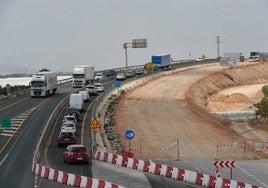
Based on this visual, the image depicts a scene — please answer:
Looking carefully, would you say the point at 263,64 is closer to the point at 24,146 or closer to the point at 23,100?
the point at 23,100

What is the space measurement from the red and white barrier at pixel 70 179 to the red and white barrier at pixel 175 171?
24.3 feet

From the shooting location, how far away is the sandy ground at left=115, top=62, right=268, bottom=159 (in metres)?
61.2

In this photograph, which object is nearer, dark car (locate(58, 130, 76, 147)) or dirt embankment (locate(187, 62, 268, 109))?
dark car (locate(58, 130, 76, 147))

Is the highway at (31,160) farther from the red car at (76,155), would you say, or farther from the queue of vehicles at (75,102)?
the queue of vehicles at (75,102)

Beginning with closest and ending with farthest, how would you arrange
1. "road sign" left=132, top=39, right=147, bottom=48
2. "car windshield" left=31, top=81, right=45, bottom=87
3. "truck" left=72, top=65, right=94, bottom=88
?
"car windshield" left=31, top=81, right=45, bottom=87 → "truck" left=72, top=65, right=94, bottom=88 → "road sign" left=132, top=39, right=147, bottom=48

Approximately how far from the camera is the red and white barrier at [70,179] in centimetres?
3403

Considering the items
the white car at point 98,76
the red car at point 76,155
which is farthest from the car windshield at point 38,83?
the red car at point 76,155

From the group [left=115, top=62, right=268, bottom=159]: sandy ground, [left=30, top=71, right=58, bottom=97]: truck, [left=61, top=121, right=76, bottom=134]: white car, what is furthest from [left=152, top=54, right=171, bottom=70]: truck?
[left=61, top=121, right=76, bottom=134]: white car

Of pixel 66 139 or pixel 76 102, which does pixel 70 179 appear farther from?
pixel 76 102

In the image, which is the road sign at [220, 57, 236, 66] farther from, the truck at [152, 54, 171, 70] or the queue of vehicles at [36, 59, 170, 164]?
the queue of vehicles at [36, 59, 170, 164]

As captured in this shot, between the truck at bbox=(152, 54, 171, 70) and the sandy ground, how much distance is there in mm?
38494

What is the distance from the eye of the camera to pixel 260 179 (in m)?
43.4

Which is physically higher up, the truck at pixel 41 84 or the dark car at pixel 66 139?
the truck at pixel 41 84

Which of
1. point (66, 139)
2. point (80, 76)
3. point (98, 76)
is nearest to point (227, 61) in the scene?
point (98, 76)
